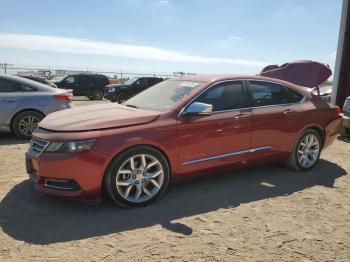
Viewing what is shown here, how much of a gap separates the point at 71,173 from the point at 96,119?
27.5 inches

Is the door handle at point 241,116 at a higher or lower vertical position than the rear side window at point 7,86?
lower

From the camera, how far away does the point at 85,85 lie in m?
22.4

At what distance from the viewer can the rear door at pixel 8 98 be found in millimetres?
7770

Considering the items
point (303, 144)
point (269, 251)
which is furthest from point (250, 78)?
point (269, 251)

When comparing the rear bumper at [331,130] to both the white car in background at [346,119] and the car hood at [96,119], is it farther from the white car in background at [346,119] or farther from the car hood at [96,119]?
the car hood at [96,119]

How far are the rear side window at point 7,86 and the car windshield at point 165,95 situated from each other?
12.4 ft

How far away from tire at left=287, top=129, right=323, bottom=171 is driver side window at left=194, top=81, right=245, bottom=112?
1.31 metres

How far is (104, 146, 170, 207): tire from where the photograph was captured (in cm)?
413

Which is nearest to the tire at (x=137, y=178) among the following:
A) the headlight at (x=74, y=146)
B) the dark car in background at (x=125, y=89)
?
the headlight at (x=74, y=146)

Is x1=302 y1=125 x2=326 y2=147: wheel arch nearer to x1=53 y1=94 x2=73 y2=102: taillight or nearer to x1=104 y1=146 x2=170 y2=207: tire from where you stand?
x1=104 y1=146 x2=170 y2=207: tire

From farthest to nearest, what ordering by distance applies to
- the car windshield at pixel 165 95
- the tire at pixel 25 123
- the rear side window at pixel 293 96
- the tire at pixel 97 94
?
1. the tire at pixel 97 94
2. the tire at pixel 25 123
3. the rear side window at pixel 293 96
4. the car windshield at pixel 165 95

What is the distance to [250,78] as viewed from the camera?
213 inches

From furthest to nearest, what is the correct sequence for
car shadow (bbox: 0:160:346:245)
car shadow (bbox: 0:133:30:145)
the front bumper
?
car shadow (bbox: 0:133:30:145) → the front bumper → car shadow (bbox: 0:160:346:245)

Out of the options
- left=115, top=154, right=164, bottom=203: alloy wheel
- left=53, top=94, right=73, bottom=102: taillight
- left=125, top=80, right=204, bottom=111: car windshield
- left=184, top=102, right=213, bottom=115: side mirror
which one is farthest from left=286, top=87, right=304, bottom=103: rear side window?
left=53, top=94, right=73, bottom=102: taillight
